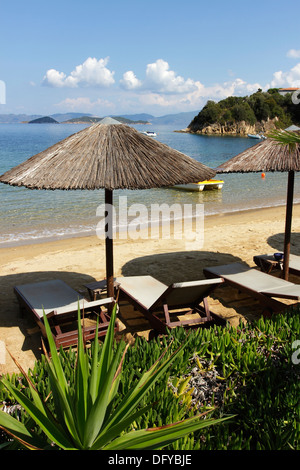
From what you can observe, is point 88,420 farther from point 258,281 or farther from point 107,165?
point 258,281

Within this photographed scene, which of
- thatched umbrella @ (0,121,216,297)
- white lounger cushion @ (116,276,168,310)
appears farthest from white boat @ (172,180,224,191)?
thatched umbrella @ (0,121,216,297)

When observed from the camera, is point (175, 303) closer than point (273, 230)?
Yes

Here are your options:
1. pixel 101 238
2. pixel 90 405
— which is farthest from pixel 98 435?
pixel 101 238

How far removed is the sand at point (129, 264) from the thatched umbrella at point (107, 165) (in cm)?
133

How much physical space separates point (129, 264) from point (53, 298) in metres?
3.20

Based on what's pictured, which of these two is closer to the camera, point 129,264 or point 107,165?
point 107,165

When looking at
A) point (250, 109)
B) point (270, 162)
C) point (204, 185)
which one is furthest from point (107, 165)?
point (250, 109)

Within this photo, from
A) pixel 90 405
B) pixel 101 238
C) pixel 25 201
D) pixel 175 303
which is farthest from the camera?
pixel 25 201

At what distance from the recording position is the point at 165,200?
741 inches

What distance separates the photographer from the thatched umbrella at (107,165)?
4.74 metres

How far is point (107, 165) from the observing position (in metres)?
4.82

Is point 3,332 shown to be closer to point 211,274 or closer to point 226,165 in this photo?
point 211,274

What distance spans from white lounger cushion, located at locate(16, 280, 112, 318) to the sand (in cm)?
43

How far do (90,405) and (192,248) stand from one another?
7595mm
